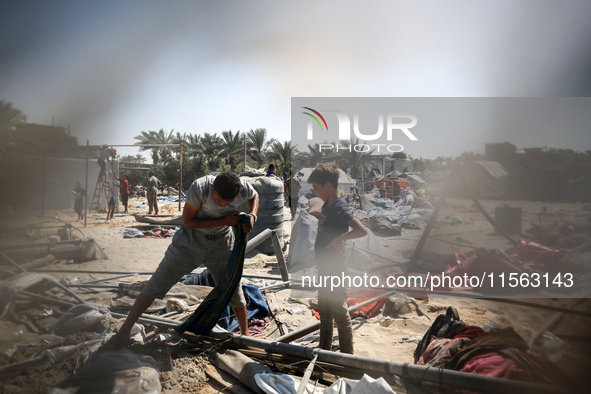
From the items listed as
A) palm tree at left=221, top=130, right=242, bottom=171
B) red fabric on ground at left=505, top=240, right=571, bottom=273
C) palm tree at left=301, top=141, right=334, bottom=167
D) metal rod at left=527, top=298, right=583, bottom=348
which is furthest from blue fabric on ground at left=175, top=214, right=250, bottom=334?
palm tree at left=221, top=130, right=242, bottom=171

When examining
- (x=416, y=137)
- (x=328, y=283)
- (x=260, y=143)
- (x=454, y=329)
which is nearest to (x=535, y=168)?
(x=416, y=137)

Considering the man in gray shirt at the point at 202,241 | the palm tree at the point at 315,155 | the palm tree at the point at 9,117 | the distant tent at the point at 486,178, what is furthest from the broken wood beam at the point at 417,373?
the distant tent at the point at 486,178

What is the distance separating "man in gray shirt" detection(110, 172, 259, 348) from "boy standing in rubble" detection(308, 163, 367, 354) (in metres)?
0.63

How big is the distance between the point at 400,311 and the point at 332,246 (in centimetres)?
181

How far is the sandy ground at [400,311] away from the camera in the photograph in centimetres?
243

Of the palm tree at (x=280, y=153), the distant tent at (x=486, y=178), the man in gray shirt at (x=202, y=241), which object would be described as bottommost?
the man in gray shirt at (x=202, y=241)

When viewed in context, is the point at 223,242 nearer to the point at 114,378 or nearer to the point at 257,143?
the point at 114,378

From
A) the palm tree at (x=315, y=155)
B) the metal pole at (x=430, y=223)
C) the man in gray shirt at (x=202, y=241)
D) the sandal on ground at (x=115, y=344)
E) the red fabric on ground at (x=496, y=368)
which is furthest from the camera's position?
the palm tree at (x=315, y=155)

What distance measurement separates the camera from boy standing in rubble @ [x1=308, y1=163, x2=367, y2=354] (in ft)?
8.86

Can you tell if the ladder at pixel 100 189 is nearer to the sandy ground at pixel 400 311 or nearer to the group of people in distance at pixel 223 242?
the sandy ground at pixel 400 311

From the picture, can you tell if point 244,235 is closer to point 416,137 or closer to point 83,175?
point 416,137

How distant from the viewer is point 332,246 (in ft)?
9.11

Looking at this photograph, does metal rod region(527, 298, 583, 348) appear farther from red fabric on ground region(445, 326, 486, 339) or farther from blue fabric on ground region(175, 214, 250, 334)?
blue fabric on ground region(175, 214, 250, 334)

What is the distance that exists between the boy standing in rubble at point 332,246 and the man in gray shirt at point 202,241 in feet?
2.07
